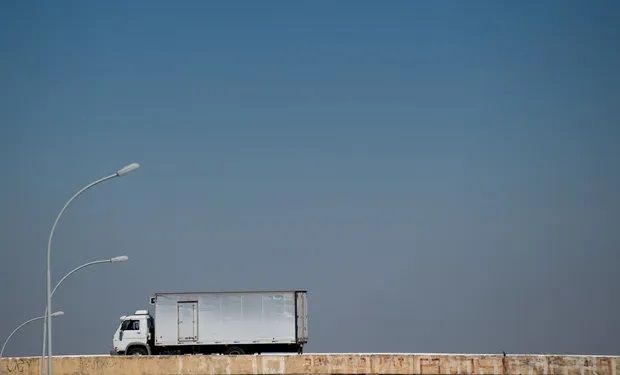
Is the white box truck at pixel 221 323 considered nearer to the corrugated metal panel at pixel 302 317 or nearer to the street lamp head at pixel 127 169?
the corrugated metal panel at pixel 302 317

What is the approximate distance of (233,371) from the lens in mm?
46625

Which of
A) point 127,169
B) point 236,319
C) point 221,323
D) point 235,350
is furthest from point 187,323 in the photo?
point 127,169

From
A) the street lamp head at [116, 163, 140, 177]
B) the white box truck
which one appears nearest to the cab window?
the white box truck

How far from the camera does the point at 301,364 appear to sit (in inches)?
1825

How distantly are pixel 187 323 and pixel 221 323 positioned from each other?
1.53m

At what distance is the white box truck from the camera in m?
53.1

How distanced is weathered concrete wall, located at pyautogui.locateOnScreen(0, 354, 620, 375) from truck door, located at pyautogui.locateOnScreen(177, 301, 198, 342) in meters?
6.59

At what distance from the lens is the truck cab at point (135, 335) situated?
53.2m

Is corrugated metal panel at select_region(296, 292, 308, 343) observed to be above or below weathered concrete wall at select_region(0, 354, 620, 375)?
above

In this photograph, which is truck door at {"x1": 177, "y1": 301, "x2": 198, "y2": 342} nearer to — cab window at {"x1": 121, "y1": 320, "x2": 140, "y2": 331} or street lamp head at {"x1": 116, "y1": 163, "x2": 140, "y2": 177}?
cab window at {"x1": 121, "y1": 320, "x2": 140, "y2": 331}

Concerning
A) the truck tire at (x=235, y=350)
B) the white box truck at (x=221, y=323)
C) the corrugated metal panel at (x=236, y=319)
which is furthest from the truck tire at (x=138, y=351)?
the truck tire at (x=235, y=350)

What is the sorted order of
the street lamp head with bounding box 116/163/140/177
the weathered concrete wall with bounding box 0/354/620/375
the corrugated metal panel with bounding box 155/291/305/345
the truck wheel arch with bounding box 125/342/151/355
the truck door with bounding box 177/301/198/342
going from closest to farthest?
the street lamp head with bounding box 116/163/140/177 → the weathered concrete wall with bounding box 0/354/620/375 → the corrugated metal panel with bounding box 155/291/305/345 → the truck wheel arch with bounding box 125/342/151/355 → the truck door with bounding box 177/301/198/342

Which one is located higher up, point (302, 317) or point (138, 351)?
point (302, 317)

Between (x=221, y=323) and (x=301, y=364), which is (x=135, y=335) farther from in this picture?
(x=301, y=364)
